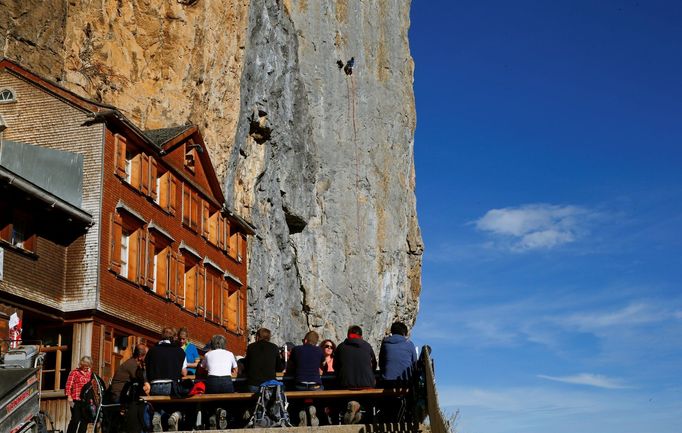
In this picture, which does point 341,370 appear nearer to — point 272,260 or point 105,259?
point 105,259

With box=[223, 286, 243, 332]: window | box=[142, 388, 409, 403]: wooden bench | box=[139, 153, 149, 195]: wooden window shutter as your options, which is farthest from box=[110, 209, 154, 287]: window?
box=[142, 388, 409, 403]: wooden bench

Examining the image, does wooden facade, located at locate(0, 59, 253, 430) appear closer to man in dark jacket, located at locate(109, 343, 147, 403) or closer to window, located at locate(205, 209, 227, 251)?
window, located at locate(205, 209, 227, 251)

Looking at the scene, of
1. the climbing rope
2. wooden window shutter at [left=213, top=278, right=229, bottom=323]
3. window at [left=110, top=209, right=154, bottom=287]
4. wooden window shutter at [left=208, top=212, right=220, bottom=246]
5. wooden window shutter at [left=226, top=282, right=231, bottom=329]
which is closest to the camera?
window at [left=110, top=209, right=154, bottom=287]

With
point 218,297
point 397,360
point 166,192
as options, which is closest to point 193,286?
point 218,297

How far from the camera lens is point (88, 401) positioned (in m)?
16.8

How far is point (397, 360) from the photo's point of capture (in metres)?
16.0

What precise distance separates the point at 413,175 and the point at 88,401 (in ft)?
212

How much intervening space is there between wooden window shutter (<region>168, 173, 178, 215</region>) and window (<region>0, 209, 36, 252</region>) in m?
6.95

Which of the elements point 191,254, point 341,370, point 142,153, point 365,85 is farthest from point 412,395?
point 365,85

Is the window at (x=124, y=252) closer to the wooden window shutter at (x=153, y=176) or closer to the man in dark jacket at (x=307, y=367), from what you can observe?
the wooden window shutter at (x=153, y=176)

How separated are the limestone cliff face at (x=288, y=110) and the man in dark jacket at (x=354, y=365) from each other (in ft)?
82.6

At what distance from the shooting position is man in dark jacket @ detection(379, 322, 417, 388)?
16000 millimetres

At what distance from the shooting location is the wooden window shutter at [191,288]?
33.2 metres

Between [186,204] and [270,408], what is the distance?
19.4 metres
